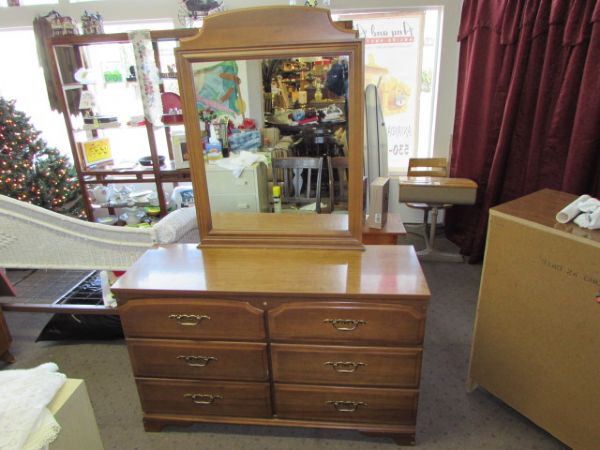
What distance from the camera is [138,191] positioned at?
Result: 3598 millimetres

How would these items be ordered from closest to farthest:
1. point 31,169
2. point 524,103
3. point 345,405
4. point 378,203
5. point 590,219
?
point 590,219, point 345,405, point 378,203, point 524,103, point 31,169

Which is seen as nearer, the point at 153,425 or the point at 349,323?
the point at 349,323

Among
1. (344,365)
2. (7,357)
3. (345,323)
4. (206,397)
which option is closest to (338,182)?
(345,323)

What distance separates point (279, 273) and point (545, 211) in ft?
3.51

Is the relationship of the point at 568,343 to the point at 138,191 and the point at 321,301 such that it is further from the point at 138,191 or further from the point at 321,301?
the point at 138,191

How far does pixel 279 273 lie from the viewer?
4.87ft

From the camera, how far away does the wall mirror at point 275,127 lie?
4.73ft

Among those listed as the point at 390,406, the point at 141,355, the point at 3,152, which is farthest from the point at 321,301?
the point at 3,152

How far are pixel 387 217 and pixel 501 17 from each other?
1.70 metres

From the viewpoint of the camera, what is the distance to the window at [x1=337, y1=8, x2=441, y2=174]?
3.24 metres

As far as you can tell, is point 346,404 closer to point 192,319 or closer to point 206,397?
point 206,397

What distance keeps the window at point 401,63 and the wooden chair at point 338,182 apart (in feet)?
5.62

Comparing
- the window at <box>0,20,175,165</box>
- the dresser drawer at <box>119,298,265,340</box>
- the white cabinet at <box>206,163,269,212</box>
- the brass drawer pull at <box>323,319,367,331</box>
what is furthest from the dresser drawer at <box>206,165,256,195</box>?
the window at <box>0,20,175,165</box>

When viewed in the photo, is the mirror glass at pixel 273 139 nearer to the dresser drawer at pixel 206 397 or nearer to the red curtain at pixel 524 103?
the dresser drawer at pixel 206 397
